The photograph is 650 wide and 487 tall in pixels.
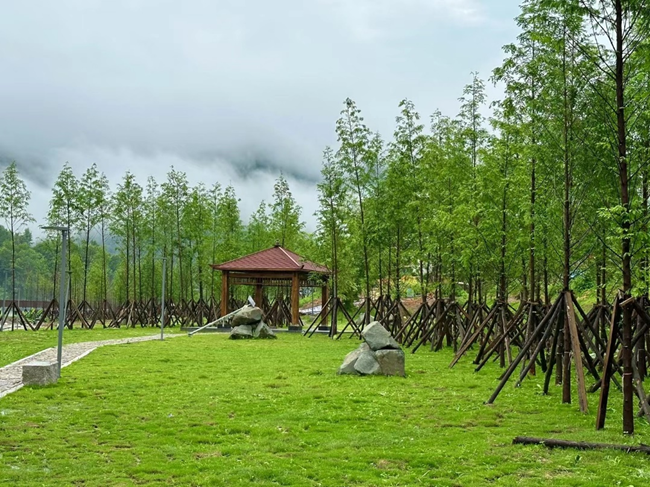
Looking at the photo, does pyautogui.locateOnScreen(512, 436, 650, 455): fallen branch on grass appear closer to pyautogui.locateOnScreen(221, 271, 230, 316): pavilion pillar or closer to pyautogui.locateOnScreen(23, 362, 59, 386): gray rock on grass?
pyautogui.locateOnScreen(23, 362, 59, 386): gray rock on grass

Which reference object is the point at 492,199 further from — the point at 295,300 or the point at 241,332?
the point at 295,300

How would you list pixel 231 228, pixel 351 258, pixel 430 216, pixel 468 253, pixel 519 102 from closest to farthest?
1. pixel 519 102
2. pixel 468 253
3. pixel 430 216
4. pixel 351 258
5. pixel 231 228

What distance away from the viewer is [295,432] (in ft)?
21.3

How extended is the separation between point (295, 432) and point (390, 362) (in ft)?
15.3

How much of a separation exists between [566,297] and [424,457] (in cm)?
346

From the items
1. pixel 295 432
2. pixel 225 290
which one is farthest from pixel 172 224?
pixel 295 432

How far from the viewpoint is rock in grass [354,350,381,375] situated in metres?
10.8

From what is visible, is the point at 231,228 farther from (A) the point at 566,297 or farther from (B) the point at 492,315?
(A) the point at 566,297

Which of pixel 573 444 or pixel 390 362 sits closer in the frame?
pixel 573 444

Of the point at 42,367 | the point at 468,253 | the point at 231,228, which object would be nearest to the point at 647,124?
the point at 468,253

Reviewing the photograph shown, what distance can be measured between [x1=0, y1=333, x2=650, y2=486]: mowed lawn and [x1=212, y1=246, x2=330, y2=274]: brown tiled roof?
1403cm

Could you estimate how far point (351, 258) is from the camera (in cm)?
2464

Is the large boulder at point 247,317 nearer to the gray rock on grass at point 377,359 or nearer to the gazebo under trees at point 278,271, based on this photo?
the gazebo under trees at point 278,271

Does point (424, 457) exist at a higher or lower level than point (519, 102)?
lower
